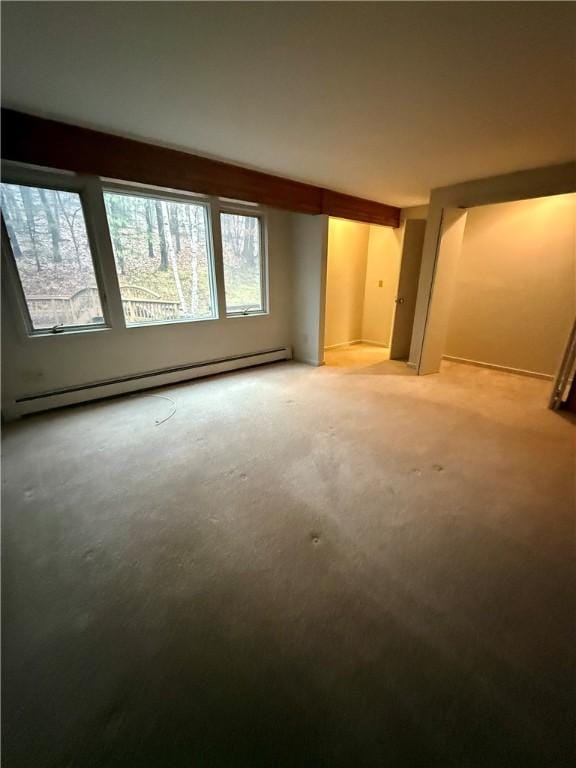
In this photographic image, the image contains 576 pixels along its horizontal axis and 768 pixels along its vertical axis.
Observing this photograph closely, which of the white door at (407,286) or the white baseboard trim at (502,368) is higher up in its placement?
the white door at (407,286)

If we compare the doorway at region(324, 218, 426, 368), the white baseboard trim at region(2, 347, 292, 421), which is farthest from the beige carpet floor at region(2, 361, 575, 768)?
the doorway at region(324, 218, 426, 368)

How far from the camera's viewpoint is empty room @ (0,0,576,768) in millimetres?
976

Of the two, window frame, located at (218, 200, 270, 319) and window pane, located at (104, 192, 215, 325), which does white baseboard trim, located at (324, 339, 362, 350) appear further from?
window pane, located at (104, 192, 215, 325)

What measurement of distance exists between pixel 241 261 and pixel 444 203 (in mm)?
2638

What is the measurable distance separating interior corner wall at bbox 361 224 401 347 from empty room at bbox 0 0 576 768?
4.07ft

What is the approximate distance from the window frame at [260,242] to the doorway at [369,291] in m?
1.18

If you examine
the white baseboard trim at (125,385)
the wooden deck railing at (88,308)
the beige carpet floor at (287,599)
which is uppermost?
the wooden deck railing at (88,308)

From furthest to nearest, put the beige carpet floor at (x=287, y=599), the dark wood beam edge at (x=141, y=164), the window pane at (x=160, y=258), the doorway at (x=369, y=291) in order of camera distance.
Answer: the doorway at (x=369, y=291) < the window pane at (x=160, y=258) < the dark wood beam edge at (x=141, y=164) < the beige carpet floor at (x=287, y=599)

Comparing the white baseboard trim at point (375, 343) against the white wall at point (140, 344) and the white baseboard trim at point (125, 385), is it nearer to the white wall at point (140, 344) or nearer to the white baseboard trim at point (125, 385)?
the white wall at point (140, 344)

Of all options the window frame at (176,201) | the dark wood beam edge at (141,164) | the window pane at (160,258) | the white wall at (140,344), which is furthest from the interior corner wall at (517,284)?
the window pane at (160,258)

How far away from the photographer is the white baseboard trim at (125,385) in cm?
281

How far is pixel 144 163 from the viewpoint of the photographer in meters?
2.68

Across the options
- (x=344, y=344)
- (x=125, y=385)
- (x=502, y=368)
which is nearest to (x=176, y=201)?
(x=125, y=385)

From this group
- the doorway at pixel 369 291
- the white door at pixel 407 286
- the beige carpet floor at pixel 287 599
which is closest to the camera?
the beige carpet floor at pixel 287 599
